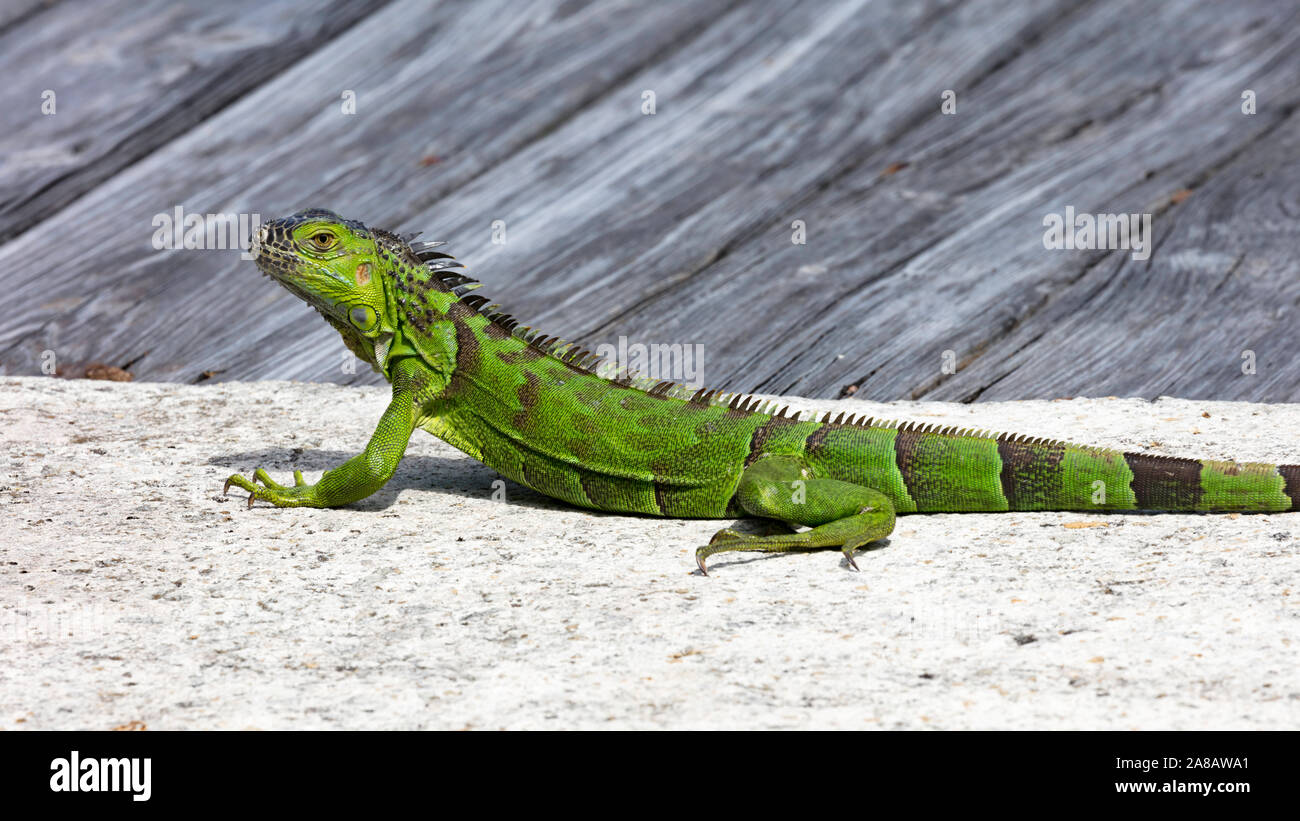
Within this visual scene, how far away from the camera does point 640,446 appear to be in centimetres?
551

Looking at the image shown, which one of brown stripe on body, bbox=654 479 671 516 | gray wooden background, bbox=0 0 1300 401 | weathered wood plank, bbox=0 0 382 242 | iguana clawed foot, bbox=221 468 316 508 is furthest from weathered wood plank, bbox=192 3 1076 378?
brown stripe on body, bbox=654 479 671 516

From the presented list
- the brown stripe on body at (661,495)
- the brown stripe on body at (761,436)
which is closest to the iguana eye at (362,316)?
the brown stripe on body at (661,495)

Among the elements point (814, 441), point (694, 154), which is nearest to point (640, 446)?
point (814, 441)

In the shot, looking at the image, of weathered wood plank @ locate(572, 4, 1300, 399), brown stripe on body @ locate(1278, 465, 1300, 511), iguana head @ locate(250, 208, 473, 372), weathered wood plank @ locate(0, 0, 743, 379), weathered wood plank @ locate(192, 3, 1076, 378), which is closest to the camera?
brown stripe on body @ locate(1278, 465, 1300, 511)

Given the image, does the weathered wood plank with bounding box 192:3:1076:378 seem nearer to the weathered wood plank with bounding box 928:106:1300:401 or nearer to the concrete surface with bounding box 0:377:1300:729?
the weathered wood plank with bounding box 928:106:1300:401

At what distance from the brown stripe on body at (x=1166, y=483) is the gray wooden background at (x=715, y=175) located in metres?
2.01

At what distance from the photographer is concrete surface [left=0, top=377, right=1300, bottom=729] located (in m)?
3.58

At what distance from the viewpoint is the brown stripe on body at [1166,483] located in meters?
4.97

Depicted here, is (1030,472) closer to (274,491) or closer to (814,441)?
(814,441)

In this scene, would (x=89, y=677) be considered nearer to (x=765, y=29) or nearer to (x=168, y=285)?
(x=168, y=285)

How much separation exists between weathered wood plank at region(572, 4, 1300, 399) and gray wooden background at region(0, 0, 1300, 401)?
24 millimetres

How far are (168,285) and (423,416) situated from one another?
362 centimetres

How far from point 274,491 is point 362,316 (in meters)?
0.85

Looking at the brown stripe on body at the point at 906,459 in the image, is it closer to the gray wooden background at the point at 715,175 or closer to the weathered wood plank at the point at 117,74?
the gray wooden background at the point at 715,175
